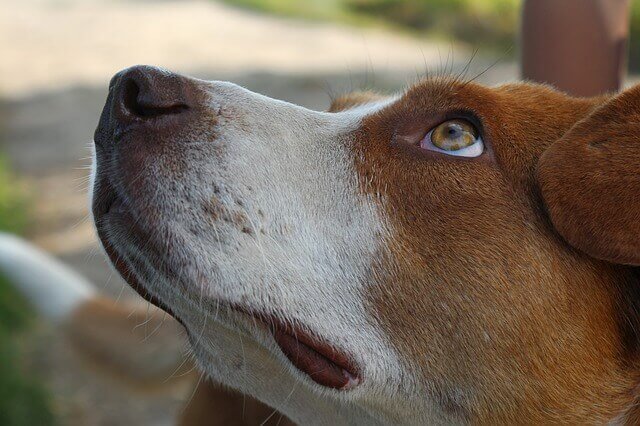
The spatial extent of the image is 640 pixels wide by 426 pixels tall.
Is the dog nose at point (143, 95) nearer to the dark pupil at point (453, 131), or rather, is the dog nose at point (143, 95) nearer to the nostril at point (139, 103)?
the nostril at point (139, 103)

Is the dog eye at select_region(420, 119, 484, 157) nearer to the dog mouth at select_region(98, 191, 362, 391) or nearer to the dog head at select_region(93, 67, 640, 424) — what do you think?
the dog head at select_region(93, 67, 640, 424)

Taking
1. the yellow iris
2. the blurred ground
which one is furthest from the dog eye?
the blurred ground

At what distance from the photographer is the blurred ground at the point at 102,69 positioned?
5.88 meters

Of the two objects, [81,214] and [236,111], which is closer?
[236,111]

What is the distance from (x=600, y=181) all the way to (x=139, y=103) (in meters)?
1.24

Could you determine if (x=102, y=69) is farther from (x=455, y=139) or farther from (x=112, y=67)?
(x=455, y=139)

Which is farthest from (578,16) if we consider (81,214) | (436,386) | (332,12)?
(332,12)

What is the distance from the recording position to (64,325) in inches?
158

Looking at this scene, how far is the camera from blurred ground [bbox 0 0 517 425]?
19.3 ft

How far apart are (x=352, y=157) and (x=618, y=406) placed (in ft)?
3.42

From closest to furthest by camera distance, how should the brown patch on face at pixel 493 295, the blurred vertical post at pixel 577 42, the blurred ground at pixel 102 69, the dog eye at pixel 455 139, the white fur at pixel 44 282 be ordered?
the brown patch on face at pixel 493 295
the dog eye at pixel 455 139
the blurred vertical post at pixel 577 42
the white fur at pixel 44 282
the blurred ground at pixel 102 69

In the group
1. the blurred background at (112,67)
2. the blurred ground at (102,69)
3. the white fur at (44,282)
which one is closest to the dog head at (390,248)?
the white fur at (44,282)

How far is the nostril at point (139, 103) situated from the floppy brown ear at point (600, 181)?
105 cm

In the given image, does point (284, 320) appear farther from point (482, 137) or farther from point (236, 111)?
point (482, 137)
